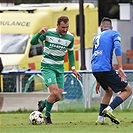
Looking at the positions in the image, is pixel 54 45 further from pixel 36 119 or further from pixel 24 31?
pixel 24 31

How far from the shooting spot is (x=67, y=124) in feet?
45.6

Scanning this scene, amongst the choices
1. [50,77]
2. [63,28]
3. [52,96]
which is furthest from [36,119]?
[63,28]

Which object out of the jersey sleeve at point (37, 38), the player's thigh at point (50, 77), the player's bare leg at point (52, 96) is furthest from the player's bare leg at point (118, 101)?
the jersey sleeve at point (37, 38)

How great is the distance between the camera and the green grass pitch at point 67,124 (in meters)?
12.4

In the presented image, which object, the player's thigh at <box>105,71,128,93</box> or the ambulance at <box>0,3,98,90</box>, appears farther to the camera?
the ambulance at <box>0,3,98,90</box>

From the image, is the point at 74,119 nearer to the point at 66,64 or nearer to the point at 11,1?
the point at 66,64

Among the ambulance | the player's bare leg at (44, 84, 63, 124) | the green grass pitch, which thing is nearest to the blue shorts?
the green grass pitch

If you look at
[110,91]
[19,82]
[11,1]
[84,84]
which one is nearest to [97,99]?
[84,84]

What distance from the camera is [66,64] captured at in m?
23.9

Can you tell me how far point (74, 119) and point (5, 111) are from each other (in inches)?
126

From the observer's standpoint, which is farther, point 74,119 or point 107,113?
point 74,119

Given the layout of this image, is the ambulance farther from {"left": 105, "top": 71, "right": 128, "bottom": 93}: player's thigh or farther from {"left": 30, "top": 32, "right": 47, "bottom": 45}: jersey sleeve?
{"left": 105, "top": 71, "right": 128, "bottom": 93}: player's thigh

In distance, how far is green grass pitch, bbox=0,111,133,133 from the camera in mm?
12383

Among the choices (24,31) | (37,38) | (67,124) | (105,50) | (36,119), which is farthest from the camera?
(24,31)
